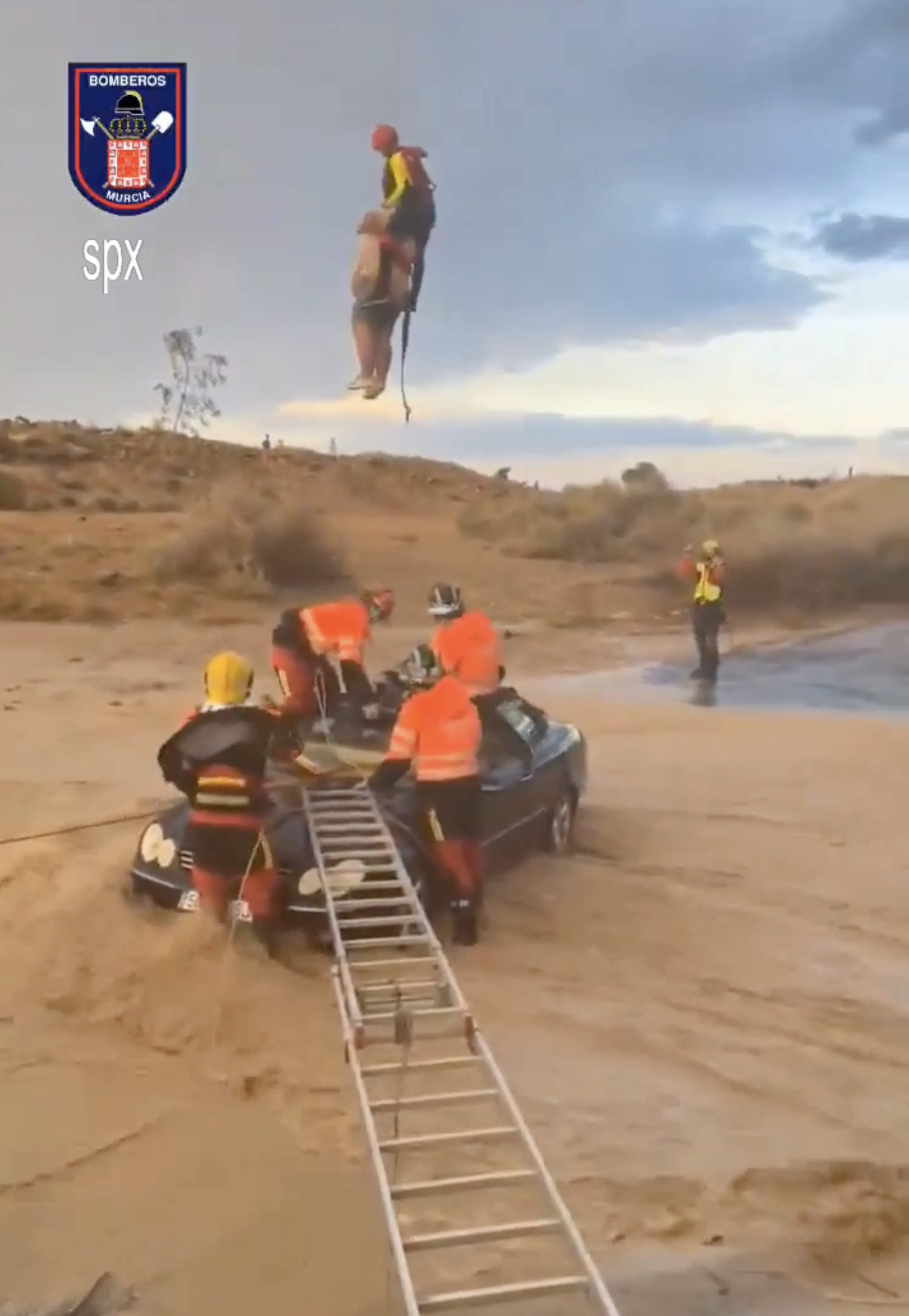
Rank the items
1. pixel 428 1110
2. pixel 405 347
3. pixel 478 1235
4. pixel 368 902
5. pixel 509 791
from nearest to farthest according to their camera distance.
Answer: pixel 478 1235 → pixel 428 1110 → pixel 368 902 → pixel 509 791 → pixel 405 347

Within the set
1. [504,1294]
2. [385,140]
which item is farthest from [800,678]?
[504,1294]

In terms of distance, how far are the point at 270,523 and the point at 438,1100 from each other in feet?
16.4

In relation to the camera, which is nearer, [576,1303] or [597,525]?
[576,1303]

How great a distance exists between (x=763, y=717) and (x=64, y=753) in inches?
157

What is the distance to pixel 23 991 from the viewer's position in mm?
4086

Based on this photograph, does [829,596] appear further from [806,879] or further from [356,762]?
[356,762]

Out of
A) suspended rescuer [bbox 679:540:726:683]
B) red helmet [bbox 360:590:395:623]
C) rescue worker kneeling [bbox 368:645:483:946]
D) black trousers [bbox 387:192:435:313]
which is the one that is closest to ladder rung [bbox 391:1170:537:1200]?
rescue worker kneeling [bbox 368:645:483:946]

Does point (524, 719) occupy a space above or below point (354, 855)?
above

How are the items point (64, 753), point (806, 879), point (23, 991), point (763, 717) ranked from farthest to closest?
point (763, 717), point (64, 753), point (806, 879), point (23, 991)

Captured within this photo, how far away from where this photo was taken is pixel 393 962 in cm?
361

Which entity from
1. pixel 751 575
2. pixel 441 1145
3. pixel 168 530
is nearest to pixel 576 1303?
pixel 441 1145

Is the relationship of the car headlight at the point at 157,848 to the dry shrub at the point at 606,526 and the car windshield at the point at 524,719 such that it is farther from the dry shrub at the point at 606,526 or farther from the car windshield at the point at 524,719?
the dry shrub at the point at 606,526

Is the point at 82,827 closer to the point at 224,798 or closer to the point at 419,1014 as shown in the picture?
the point at 224,798

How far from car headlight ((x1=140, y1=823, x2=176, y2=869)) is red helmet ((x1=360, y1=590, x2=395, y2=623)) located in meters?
1.72
